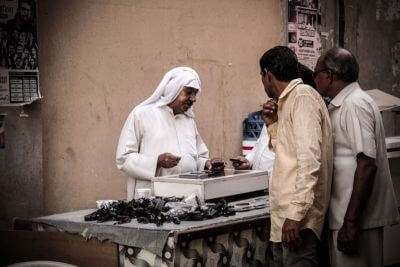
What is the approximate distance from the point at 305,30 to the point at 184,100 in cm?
298

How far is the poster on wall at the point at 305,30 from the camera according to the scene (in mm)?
7539

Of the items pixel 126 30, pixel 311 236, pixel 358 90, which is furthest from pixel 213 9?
pixel 311 236

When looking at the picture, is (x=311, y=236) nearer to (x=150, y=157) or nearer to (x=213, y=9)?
(x=150, y=157)

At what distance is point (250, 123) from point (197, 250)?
10.3ft

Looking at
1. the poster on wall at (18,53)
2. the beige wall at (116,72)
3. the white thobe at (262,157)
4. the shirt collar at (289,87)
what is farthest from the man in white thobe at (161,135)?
the shirt collar at (289,87)

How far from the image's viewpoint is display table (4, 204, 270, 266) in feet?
12.2

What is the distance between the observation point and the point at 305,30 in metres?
7.73

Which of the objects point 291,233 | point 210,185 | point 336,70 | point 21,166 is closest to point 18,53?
point 21,166

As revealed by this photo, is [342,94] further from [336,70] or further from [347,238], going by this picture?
[347,238]

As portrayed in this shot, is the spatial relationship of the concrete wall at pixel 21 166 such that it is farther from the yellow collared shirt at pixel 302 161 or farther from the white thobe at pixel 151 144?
the yellow collared shirt at pixel 302 161

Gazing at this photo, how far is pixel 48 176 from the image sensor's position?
5207 mm

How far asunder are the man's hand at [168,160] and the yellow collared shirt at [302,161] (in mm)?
1273

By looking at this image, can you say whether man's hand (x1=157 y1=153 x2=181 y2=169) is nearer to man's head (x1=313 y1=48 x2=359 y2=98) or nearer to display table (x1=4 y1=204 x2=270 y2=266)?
display table (x1=4 y1=204 x2=270 y2=266)

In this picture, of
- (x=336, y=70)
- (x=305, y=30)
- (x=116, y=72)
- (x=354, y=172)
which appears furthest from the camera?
(x=305, y=30)
